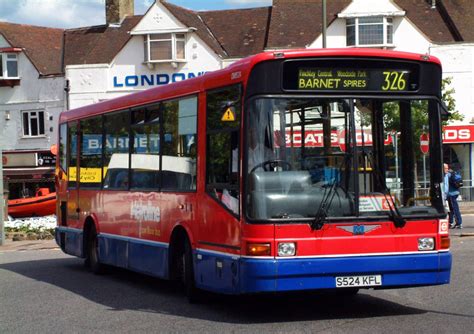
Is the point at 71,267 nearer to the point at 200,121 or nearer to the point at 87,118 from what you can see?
the point at 87,118

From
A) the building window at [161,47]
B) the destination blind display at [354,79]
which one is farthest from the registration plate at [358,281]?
the building window at [161,47]

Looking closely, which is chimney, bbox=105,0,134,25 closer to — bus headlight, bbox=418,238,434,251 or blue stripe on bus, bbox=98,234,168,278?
blue stripe on bus, bbox=98,234,168,278

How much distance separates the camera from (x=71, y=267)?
18266 mm

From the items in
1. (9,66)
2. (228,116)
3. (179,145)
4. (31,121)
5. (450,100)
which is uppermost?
(9,66)

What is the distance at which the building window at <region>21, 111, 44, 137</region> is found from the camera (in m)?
49.5

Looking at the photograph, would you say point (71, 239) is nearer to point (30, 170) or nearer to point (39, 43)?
point (30, 170)

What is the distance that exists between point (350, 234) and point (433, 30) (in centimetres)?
3848

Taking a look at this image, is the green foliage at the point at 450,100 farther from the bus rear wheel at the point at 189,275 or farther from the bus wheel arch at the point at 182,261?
the bus rear wheel at the point at 189,275

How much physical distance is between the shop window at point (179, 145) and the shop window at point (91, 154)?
3.44 meters

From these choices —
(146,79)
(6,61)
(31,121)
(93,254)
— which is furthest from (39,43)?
(93,254)

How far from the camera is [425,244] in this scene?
34.2 ft

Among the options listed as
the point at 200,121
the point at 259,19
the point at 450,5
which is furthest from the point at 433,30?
the point at 200,121

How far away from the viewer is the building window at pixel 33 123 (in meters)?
49.5

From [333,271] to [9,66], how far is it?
4287 centimetres
